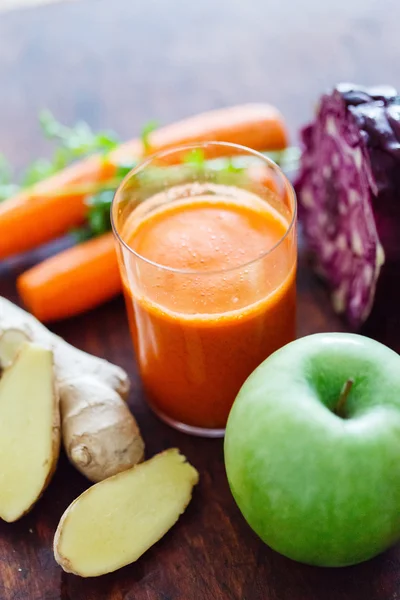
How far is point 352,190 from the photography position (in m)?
0.99

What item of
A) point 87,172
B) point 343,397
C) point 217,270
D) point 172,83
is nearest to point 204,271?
point 217,270

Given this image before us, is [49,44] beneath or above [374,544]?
above

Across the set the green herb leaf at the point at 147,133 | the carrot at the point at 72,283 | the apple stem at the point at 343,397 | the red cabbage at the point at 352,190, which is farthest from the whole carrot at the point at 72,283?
the apple stem at the point at 343,397

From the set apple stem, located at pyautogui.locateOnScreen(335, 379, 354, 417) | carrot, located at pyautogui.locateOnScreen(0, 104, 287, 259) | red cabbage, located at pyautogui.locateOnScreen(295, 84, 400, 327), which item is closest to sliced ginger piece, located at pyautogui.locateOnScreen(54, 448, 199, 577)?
apple stem, located at pyautogui.locateOnScreen(335, 379, 354, 417)

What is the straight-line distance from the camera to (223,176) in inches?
39.2

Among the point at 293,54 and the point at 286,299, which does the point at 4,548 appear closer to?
the point at 286,299

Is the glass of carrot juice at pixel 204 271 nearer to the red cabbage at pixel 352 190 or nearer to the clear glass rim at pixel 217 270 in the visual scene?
the clear glass rim at pixel 217 270

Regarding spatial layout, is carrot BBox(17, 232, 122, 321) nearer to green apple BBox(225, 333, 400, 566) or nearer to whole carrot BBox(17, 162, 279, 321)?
whole carrot BBox(17, 162, 279, 321)

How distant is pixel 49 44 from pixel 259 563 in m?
1.02

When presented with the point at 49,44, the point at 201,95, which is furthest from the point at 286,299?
the point at 49,44

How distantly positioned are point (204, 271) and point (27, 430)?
0.86 feet

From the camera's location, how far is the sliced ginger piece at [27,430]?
34.1 inches

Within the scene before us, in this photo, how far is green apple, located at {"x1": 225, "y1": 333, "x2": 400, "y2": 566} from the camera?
0.72 metres

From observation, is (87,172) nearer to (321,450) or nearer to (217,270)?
(217,270)
